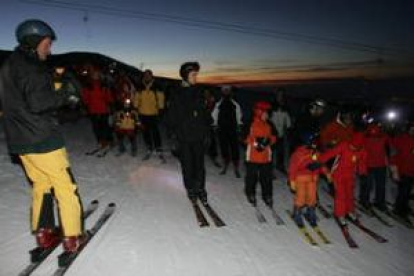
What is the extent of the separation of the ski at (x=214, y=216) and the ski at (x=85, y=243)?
62.0 inches

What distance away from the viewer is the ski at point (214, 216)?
690 centimetres

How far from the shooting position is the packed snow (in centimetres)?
531

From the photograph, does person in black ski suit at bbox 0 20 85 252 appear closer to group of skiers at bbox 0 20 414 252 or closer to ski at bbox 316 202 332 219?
group of skiers at bbox 0 20 414 252

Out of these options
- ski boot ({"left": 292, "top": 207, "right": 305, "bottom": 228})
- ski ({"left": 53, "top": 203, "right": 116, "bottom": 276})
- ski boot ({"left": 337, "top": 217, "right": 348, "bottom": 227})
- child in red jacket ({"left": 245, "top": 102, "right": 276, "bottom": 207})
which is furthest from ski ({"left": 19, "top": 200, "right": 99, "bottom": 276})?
ski boot ({"left": 337, "top": 217, "right": 348, "bottom": 227})

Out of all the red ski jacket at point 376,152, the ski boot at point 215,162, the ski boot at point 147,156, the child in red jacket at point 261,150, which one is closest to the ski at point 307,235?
the child in red jacket at point 261,150

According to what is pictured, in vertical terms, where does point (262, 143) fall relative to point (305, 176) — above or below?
above

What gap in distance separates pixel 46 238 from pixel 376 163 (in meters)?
6.58

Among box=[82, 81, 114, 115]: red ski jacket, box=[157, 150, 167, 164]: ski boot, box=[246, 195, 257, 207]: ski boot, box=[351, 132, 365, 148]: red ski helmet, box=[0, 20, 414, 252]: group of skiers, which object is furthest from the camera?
box=[157, 150, 167, 164]: ski boot

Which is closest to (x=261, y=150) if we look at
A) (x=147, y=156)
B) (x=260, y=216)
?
(x=260, y=216)

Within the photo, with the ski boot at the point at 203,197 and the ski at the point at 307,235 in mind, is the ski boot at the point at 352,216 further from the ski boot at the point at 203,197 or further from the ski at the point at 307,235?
the ski boot at the point at 203,197

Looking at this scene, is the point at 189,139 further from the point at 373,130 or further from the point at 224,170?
the point at 373,130

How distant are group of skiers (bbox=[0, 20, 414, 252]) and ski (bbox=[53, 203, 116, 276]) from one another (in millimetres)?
108

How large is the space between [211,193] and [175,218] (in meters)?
2.04

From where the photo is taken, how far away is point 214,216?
23.5ft
